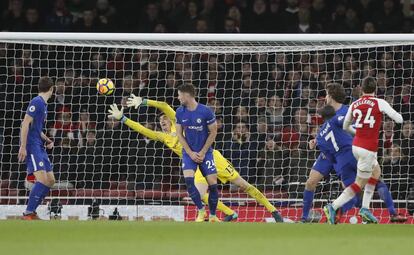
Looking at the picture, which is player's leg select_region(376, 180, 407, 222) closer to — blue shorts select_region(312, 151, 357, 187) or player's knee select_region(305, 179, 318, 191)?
blue shorts select_region(312, 151, 357, 187)

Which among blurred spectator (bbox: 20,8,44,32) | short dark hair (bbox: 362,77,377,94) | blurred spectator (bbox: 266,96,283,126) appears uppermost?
blurred spectator (bbox: 20,8,44,32)

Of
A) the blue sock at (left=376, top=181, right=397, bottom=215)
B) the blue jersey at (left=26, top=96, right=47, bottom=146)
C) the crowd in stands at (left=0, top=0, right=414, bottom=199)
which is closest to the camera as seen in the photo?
the blue jersey at (left=26, top=96, right=47, bottom=146)

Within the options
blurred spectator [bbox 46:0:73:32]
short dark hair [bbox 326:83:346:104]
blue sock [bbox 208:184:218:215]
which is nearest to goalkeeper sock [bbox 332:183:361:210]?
short dark hair [bbox 326:83:346:104]

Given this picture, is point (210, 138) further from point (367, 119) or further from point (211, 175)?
point (367, 119)

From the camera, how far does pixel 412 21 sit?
59.1 ft

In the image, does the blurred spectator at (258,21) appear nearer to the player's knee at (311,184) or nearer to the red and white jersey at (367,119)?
the player's knee at (311,184)

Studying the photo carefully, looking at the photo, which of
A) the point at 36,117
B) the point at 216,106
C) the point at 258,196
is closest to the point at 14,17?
the point at 216,106

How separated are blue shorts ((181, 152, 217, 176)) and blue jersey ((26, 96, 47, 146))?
180 cm

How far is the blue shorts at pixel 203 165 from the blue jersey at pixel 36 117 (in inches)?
70.9

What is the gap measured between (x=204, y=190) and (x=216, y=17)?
16.9 feet

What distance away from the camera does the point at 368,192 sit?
11922 mm

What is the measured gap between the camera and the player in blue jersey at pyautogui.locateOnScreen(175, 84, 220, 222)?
40.0ft

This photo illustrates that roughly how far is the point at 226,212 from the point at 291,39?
2.45m

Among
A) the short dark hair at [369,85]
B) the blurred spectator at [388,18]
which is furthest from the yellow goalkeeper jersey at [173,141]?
the blurred spectator at [388,18]
